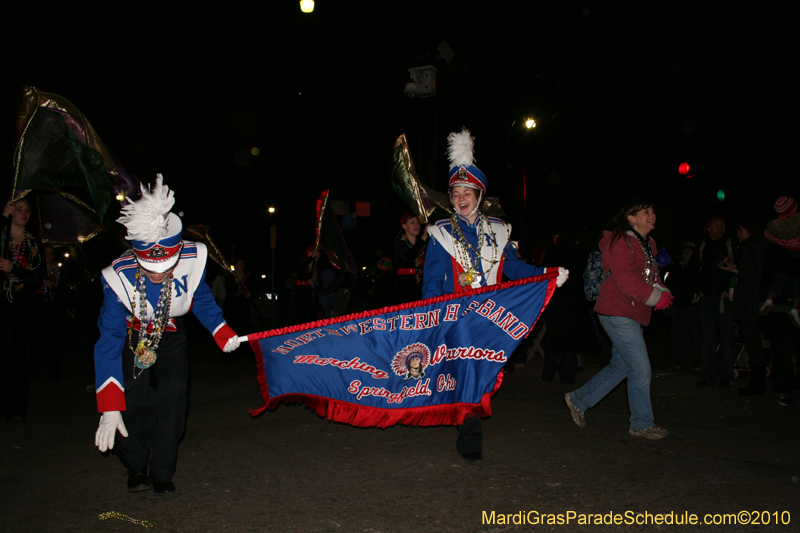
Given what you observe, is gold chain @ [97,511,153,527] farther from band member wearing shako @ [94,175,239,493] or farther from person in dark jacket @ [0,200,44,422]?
person in dark jacket @ [0,200,44,422]

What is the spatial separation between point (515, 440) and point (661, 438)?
121 centimetres

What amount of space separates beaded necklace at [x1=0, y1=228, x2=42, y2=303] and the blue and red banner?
3174 mm

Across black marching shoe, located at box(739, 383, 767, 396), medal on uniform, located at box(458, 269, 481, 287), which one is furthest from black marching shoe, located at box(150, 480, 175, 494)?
black marching shoe, located at box(739, 383, 767, 396)

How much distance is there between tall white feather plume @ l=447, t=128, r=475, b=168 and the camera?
5043 mm

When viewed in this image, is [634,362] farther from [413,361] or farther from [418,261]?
[418,261]

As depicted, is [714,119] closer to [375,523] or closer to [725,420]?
[725,420]

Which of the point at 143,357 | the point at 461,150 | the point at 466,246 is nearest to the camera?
the point at 143,357

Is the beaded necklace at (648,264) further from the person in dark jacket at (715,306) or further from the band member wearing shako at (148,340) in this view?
the band member wearing shako at (148,340)

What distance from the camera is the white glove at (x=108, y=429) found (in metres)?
3.63

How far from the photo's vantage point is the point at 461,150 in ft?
16.7

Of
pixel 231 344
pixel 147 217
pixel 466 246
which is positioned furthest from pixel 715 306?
pixel 147 217

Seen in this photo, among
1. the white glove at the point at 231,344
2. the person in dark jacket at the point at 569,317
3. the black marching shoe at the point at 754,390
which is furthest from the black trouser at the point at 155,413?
the black marching shoe at the point at 754,390

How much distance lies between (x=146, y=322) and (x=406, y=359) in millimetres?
1817

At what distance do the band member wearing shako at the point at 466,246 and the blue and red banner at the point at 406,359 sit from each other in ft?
1.04
